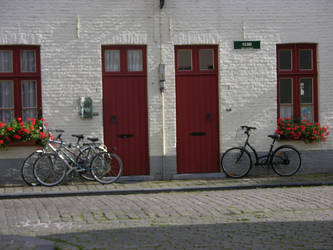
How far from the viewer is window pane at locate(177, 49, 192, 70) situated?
40.0 ft

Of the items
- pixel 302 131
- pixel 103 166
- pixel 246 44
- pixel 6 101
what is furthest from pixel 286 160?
pixel 6 101

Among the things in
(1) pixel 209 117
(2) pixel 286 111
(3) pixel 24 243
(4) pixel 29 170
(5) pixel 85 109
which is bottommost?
(3) pixel 24 243

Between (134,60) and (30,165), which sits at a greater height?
(134,60)

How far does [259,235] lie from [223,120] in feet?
20.0

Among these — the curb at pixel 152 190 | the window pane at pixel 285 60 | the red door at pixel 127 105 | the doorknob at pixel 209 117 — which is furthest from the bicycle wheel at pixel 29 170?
the window pane at pixel 285 60

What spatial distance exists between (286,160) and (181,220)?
5.31 meters

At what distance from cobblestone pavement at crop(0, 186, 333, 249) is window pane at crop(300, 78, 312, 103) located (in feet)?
10.3

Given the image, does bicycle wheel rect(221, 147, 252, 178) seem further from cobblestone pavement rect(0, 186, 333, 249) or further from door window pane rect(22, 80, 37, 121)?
door window pane rect(22, 80, 37, 121)

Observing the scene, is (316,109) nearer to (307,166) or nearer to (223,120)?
(307,166)

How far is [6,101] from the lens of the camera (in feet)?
38.7

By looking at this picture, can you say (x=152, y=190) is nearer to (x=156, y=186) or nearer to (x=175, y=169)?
(x=156, y=186)

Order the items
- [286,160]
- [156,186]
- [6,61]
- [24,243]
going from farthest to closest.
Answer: [286,160], [6,61], [156,186], [24,243]

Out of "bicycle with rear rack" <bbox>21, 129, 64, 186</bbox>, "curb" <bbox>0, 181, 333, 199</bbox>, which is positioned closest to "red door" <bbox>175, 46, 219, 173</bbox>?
"curb" <bbox>0, 181, 333, 199</bbox>

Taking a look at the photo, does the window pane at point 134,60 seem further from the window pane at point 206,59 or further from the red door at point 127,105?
the window pane at point 206,59
